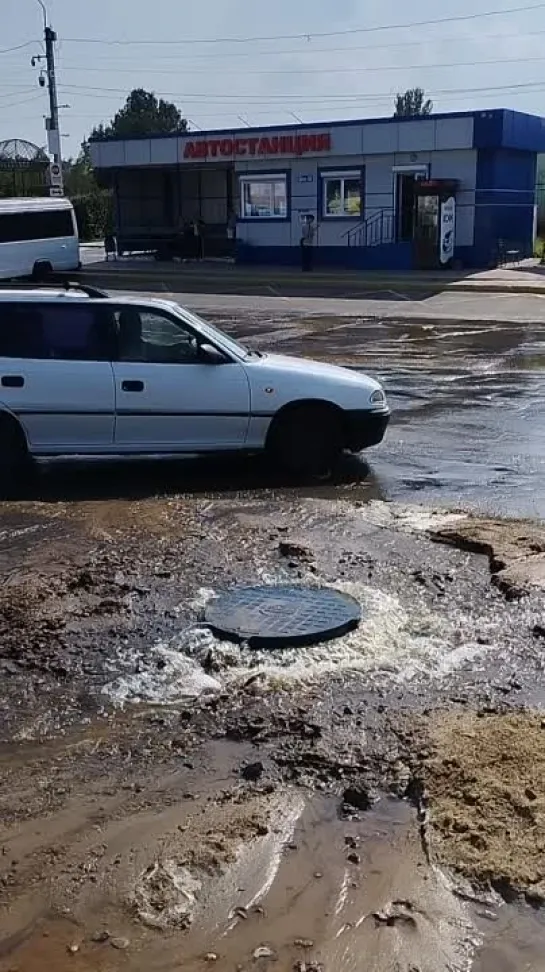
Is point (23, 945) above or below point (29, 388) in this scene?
below

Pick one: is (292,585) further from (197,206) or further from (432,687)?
(197,206)

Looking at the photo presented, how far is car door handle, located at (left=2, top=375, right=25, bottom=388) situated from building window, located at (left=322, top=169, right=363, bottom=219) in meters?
30.2

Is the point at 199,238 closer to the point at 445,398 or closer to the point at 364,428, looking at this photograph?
the point at 445,398

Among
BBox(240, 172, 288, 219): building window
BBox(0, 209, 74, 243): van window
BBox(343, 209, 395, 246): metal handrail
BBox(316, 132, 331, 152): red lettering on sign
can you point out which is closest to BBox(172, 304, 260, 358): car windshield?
BBox(0, 209, 74, 243): van window

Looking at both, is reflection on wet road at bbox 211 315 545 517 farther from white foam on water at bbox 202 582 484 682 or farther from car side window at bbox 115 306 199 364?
white foam on water at bbox 202 582 484 682

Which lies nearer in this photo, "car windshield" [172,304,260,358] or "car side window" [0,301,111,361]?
"car side window" [0,301,111,361]

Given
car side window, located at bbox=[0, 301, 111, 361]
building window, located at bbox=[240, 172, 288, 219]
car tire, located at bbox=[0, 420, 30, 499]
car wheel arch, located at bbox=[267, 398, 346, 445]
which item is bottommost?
car tire, located at bbox=[0, 420, 30, 499]

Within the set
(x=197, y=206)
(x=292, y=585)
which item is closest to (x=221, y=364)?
(x=292, y=585)

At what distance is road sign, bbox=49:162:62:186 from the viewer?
3909cm

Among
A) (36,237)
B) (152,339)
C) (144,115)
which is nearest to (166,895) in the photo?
(152,339)

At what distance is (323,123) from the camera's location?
3703 cm

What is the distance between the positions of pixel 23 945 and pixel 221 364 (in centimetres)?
629

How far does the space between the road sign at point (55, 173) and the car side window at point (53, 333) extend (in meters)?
31.9

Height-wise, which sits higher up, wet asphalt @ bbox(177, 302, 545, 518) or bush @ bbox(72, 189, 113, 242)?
bush @ bbox(72, 189, 113, 242)
